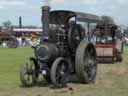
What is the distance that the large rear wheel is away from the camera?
1415 cm

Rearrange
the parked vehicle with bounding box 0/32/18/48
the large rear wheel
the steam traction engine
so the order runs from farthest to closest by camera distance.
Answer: the parked vehicle with bounding box 0/32/18/48
the large rear wheel
the steam traction engine

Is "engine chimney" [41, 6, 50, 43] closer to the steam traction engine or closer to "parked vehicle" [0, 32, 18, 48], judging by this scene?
the steam traction engine

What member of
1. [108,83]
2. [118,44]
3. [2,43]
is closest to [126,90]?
[108,83]

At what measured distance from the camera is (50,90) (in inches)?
502

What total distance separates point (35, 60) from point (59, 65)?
32.9 inches

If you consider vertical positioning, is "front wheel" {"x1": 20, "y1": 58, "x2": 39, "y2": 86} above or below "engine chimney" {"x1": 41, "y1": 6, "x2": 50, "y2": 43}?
below

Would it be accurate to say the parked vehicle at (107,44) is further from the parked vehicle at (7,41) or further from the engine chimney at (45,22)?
the parked vehicle at (7,41)

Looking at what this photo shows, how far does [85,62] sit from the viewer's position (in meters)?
14.7

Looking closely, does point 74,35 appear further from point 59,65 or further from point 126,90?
point 126,90

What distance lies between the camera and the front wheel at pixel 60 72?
1303 cm

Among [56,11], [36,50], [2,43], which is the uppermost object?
[56,11]

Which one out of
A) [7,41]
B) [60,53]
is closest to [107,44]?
[60,53]

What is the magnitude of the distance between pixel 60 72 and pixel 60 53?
2.43 feet

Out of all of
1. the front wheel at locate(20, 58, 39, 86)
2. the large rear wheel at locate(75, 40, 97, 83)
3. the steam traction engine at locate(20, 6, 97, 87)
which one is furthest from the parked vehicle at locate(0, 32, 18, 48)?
the front wheel at locate(20, 58, 39, 86)
